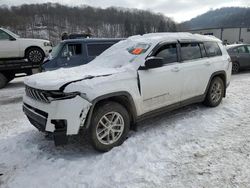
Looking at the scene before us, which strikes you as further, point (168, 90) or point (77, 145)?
point (168, 90)

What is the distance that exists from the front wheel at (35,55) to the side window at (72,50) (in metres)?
2.30

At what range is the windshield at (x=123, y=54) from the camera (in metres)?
3.87

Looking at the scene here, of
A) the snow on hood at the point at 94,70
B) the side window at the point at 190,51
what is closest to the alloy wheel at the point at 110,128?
the snow on hood at the point at 94,70

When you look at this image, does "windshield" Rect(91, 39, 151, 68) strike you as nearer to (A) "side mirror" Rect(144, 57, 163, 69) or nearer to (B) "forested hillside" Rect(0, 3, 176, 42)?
(A) "side mirror" Rect(144, 57, 163, 69)

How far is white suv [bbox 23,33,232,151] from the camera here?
2.97m

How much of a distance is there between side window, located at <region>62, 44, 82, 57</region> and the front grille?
14.6ft

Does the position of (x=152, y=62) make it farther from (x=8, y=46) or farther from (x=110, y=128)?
A: (x=8, y=46)

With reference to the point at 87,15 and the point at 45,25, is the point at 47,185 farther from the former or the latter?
the point at 87,15

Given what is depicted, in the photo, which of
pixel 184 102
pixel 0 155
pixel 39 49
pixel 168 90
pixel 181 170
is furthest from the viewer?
pixel 39 49

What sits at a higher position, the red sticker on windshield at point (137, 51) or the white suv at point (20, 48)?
the white suv at point (20, 48)

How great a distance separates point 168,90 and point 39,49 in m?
7.39

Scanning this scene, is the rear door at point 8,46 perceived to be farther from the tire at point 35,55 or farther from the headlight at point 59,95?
the headlight at point 59,95

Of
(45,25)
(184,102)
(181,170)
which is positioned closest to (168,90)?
(184,102)

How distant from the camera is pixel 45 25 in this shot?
8194 cm
